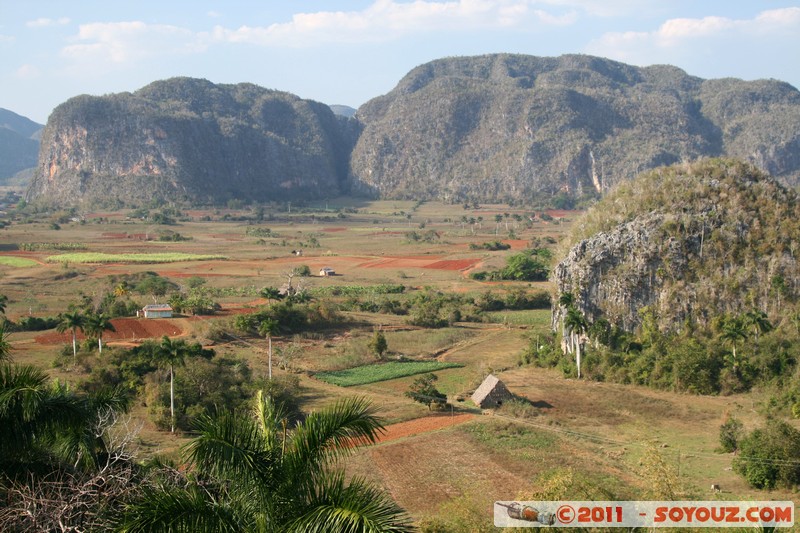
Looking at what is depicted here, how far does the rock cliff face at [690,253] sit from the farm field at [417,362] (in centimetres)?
479

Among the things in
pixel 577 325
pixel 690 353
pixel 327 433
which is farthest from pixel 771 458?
pixel 327 433

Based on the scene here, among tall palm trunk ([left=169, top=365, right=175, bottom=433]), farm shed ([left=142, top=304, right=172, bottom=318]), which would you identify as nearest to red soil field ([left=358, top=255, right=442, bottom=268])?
farm shed ([left=142, top=304, right=172, bottom=318])

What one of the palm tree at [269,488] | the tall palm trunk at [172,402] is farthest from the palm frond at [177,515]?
the tall palm trunk at [172,402]

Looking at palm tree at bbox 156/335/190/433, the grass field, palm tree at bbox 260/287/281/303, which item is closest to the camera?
palm tree at bbox 156/335/190/433

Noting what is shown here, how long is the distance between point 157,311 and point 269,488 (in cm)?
4050

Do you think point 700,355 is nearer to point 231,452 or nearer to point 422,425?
point 422,425

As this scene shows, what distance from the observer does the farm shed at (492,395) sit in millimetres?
29438

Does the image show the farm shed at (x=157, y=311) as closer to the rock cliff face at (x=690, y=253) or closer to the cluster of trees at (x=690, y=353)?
the cluster of trees at (x=690, y=353)

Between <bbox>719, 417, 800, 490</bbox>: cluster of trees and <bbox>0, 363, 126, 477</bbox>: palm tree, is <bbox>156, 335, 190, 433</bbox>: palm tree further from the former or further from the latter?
<bbox>719, 417, 800, 490</bbox>: cluster of trees

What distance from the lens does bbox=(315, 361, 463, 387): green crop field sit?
111 ft

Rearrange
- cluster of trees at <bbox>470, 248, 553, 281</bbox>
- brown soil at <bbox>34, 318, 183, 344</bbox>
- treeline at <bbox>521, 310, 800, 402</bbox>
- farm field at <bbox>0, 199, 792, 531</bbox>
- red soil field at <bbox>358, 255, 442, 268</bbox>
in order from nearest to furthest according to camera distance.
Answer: farm field at <bbox>0, 199, 792, 531</bbox> < treeline at <bbox>521, 310, 800, 402</bbox> < brown soil at <bbox>34, 318, 183, 344</bbox> < cluster of trees at <bbox>470, 248, 553, 281</bbox> < red soil field at <bbox>358, 255, 442, 268</bbox>

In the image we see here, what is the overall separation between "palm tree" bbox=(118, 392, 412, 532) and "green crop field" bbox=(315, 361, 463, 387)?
82.7ft

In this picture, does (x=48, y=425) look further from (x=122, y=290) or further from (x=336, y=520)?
(x=122, y=290)

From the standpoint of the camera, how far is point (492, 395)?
29.5 metres
